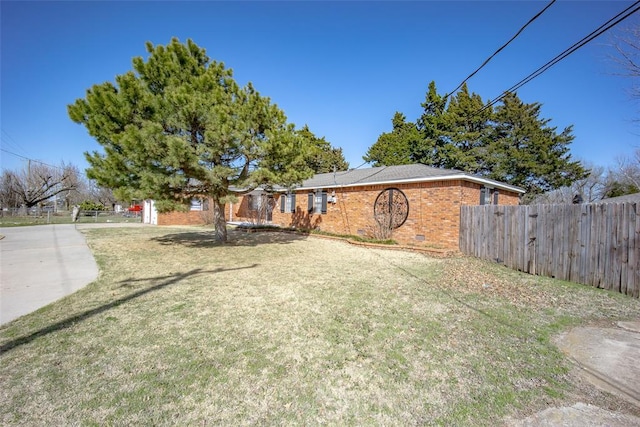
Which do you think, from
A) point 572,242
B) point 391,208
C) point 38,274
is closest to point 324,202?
point 391,208

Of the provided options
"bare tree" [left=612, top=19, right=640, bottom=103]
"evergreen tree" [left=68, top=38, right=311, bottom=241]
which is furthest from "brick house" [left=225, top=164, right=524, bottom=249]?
"bare tree" [left=612, top=19, right=640, bottom=103]

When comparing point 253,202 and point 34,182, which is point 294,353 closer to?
point 253,202

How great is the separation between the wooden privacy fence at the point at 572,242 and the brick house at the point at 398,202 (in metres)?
1.98

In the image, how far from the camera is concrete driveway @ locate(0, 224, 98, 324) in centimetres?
439

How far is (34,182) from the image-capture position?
3394cm

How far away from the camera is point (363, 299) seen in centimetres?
481

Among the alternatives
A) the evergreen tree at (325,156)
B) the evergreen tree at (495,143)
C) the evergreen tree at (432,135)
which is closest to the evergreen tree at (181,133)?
the evergreen tree at (495,143)

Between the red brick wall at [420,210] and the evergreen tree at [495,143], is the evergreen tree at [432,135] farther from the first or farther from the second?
the red brick wall at [420,210]

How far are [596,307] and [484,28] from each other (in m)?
6.65

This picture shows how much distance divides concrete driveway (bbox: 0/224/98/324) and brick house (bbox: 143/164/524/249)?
14.2ft

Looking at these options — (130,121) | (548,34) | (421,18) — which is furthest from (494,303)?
(130,121)

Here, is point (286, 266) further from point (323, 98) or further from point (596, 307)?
point (323, 98)

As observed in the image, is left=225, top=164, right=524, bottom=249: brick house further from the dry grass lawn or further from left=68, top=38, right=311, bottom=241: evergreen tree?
the dry grass lawn

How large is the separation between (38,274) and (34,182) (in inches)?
1595
